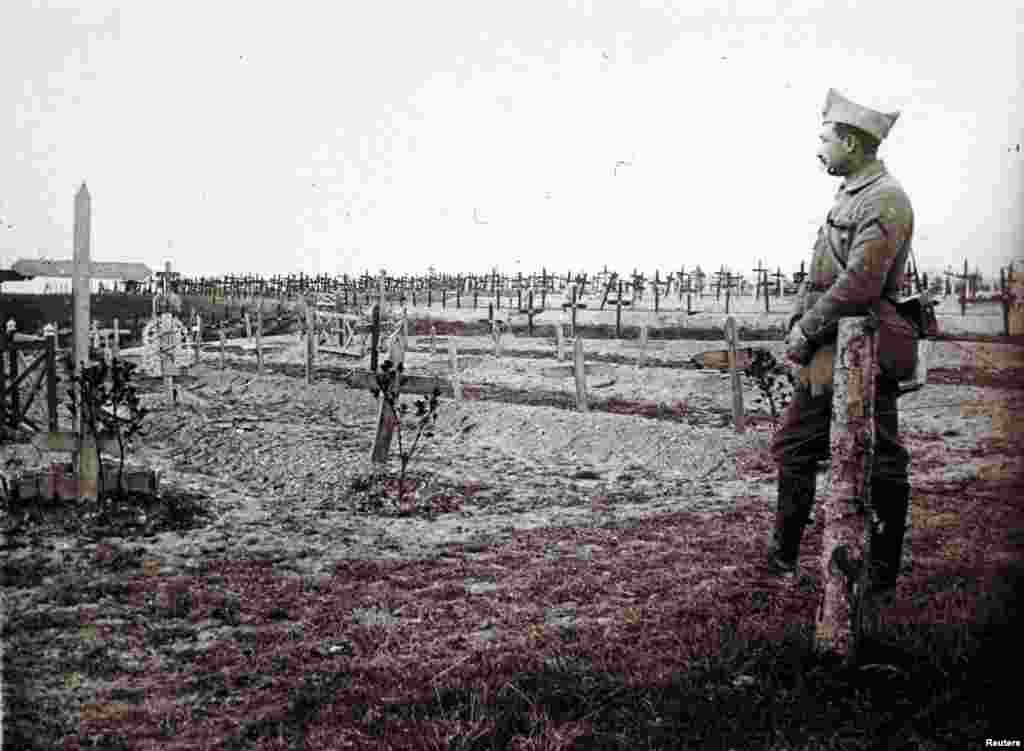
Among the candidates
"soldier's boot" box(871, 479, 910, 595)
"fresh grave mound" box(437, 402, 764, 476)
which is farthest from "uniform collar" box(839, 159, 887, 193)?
"fresh grave mound" box(437, 402, 764, 476)

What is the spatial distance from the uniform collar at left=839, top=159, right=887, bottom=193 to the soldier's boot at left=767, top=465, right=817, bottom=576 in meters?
1.47

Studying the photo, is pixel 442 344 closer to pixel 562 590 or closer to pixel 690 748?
pixel 562 590

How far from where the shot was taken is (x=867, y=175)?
404 cm

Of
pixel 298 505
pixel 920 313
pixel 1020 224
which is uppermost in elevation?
pixel 1020 224

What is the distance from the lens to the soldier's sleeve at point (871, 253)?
152 inches

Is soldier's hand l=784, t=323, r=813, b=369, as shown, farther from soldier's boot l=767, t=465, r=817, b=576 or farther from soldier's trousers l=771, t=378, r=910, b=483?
soldier's boot l=767, t=465, r=817, b=576

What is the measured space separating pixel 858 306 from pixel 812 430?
2.34 ft

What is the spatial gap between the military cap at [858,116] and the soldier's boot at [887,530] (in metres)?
1.72

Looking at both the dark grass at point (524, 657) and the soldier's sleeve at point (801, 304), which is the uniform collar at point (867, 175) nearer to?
the soldier's sleeve at point (801, 304)

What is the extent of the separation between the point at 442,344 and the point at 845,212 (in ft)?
90.2

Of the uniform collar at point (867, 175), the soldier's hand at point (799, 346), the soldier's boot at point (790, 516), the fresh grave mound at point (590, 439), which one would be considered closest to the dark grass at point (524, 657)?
the soldier's boot at point (790, 516)

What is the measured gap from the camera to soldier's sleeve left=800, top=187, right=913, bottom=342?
385 centimetres

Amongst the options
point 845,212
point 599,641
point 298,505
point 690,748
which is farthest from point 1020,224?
point 298,505

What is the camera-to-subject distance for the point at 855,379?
10.4ft
